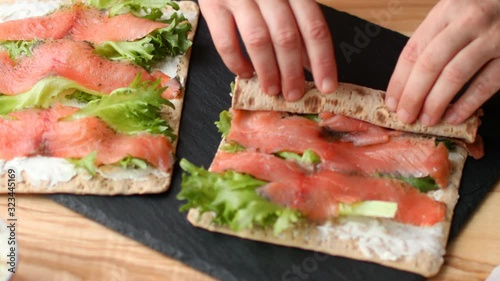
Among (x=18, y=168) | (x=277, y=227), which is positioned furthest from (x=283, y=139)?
(x=18, y=168)

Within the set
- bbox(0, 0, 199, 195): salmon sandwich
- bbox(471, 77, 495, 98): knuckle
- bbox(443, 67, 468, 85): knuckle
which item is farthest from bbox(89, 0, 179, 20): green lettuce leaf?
bbox(471, 77, 495, 98): knuckle

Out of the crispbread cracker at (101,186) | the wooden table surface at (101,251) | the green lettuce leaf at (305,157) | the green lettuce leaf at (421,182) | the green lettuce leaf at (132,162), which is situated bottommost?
the wooden table surface at (101,251)

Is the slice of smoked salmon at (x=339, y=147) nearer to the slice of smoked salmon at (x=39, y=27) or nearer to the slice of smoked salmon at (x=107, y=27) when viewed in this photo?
the slice of smoked salmon at (x=107, y=27)

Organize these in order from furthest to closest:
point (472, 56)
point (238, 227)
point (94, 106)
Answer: point (94, 106)
point (472, 56)
point (238, 227)

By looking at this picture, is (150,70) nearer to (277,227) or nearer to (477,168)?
(277,227)

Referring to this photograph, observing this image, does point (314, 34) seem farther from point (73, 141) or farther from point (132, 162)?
point (73, 141)

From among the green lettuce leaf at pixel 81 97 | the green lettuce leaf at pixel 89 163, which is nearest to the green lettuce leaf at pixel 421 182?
the green lettuce leaf at pixel 89 163

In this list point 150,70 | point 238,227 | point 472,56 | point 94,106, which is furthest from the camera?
point 150,70
